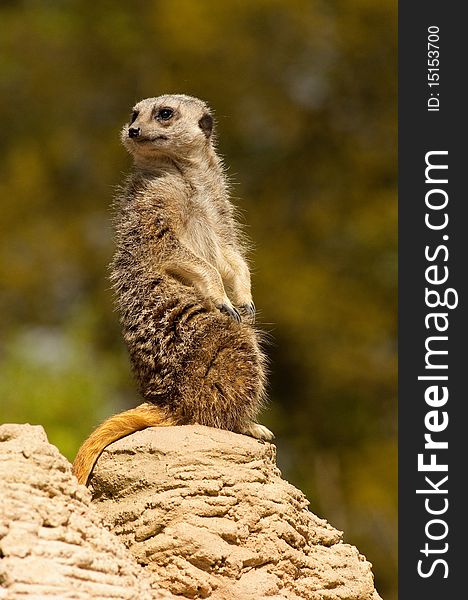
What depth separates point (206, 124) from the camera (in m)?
6.60

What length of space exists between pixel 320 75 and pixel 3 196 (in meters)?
4.33

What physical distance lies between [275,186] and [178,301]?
473 inches

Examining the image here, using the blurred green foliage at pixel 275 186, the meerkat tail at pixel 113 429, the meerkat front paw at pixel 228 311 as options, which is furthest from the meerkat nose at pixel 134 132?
the blurred green foliage at pixel 275 186

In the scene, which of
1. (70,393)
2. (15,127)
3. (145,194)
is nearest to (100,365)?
(70,393)

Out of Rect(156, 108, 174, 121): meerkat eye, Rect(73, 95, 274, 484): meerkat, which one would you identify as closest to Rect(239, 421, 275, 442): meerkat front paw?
Rect(73, 95, 274, 484): meerkat

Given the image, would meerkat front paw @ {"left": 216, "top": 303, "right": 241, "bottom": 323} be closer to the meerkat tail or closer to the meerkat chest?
the meerkat chest

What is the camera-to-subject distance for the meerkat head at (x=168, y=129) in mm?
6184

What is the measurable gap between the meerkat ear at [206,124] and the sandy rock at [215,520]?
1.70 meters

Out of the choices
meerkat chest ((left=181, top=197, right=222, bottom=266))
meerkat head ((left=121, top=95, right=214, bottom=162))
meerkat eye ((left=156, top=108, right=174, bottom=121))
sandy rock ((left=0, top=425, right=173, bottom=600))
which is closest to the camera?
sandy rock ((left=0, top=425, right=173, bottom=600))

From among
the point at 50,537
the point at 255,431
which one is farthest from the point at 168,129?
the point at 50,537

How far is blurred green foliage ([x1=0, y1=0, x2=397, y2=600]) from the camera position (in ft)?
52.9

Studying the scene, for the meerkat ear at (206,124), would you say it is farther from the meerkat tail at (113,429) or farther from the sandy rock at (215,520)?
the sandy rock at (215,520)

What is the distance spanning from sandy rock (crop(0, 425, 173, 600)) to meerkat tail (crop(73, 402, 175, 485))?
428mm

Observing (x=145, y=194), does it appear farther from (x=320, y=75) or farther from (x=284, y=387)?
(x=320, y=75)
